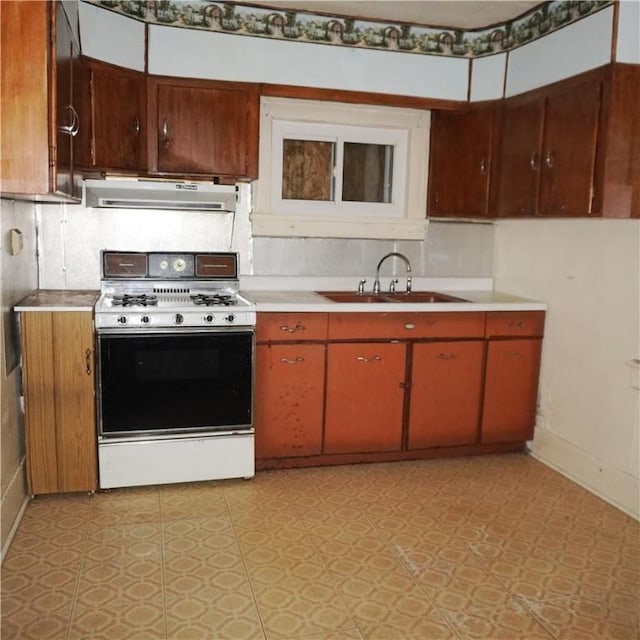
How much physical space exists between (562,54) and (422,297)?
62.0 inches

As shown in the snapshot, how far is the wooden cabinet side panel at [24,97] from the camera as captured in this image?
213 centimetres

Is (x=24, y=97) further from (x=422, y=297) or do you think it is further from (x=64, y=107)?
(x=422, y=297)

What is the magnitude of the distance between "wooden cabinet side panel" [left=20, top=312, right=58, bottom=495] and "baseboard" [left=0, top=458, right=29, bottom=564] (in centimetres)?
4

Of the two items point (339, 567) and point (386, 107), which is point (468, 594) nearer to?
point (339, 567)

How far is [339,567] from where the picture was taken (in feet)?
8.41

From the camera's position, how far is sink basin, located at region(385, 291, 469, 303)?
13.0 ft

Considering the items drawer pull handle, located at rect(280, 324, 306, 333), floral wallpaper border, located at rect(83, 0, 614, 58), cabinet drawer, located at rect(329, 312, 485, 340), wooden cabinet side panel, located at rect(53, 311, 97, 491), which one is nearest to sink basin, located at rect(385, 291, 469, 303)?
cabinet drawer, located at rect(329, 312, 485, 340)

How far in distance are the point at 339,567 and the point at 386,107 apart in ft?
8.74

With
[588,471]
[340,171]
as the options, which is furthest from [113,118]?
[588,471]

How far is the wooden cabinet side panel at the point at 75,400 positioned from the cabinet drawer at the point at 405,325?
1.25 m

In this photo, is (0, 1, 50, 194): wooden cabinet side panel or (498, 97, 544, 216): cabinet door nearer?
(0, 1, 50, 194): wooden cabinet side panel

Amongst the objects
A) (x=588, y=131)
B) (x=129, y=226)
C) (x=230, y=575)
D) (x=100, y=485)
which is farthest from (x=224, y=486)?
(x=588, y=131)

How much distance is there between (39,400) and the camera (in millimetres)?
2990

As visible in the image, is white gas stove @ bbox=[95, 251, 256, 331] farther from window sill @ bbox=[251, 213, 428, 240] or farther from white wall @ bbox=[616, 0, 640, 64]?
white wall @ bbox=[616, 0, 640, 64]
